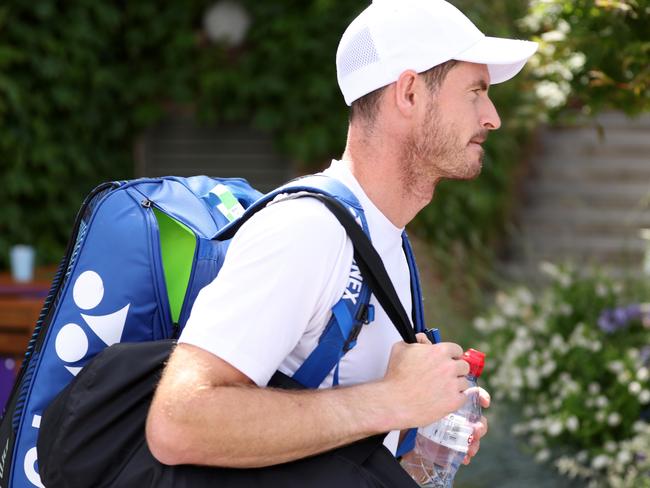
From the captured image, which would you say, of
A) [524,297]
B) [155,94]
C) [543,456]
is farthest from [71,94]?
[543,456]

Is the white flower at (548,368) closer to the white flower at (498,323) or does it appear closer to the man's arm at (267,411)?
the white flower at (498,323)

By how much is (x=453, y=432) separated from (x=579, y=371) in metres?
2.81

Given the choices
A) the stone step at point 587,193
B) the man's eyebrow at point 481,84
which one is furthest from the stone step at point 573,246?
the man's eyebrow at point 481,84

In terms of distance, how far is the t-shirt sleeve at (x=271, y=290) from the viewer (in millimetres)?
1446

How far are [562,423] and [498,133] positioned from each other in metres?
3.32

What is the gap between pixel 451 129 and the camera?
1722mm

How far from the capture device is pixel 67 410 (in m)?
1.58

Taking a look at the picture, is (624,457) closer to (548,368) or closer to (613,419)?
(613,419)

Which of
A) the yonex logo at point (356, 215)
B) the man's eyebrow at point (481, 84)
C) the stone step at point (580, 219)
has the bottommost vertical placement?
the stone step at point (580, 219)

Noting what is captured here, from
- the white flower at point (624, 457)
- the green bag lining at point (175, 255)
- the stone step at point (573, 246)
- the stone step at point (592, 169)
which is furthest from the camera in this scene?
the stone step at point (592, 169)

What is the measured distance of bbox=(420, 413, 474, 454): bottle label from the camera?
177cm

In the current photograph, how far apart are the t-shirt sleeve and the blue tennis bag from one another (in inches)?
6.0

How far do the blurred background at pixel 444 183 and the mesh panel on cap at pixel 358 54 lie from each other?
8.29 ft

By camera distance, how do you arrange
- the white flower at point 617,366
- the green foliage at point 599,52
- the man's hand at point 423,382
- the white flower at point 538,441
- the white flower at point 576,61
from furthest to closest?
the white flower at point 538,441
the white flower at point 617,366
the white flower at point 576,61
the green foliage at point 599,52
the man's hand at point 423,382
